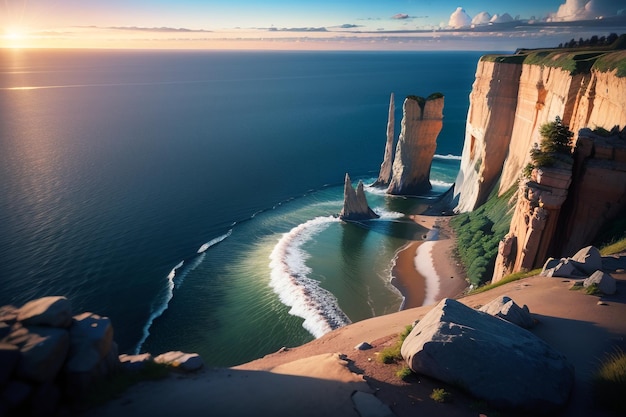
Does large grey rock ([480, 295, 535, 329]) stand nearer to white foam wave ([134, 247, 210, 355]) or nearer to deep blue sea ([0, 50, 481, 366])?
deep blue sea ([0, 50, 481, 366])

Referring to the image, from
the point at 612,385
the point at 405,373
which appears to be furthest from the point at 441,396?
the point at 612,385

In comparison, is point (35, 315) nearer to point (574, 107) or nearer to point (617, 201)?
point (617, 201)

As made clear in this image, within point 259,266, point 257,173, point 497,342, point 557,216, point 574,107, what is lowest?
point 259,266

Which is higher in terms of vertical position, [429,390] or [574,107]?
[574,107]

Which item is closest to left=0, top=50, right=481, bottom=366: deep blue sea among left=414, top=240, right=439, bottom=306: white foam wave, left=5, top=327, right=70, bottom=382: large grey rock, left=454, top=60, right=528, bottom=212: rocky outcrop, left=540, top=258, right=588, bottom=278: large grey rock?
left=414, top=240, right=439, bottom=306: white foam wave

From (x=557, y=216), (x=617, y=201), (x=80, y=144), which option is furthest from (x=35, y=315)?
(x=80, y=144)

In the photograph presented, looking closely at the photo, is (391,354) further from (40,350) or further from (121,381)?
(40,350)
